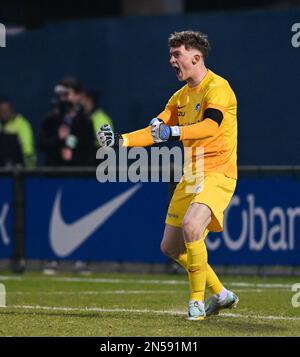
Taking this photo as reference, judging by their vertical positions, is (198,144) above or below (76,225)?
above

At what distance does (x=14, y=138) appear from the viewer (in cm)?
1786

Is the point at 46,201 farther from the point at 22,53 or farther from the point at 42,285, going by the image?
the point at 22,53

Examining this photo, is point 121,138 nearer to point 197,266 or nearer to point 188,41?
point 188,41

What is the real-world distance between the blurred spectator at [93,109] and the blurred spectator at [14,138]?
130 centimetres

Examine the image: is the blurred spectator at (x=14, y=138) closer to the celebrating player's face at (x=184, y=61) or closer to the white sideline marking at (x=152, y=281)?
the white sideline marking at (x=152, y=281)

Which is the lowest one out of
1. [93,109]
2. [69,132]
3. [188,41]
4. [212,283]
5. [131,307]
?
[131,307]

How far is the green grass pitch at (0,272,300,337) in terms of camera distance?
912 cm

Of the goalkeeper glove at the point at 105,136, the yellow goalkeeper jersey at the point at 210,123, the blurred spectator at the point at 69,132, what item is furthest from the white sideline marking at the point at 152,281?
the goalkeeper glove at the point at 105,136

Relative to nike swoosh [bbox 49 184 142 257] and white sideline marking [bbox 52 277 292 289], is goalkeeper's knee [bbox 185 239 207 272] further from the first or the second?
nike swoosh [bbox 49 184 142 257]

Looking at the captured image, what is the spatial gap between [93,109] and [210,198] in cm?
785

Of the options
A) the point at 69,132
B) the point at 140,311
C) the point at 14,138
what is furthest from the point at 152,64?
the point at 140,311

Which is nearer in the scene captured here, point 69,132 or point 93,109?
point 69,132

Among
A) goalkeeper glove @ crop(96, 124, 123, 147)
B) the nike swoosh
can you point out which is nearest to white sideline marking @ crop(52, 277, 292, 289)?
the nike swoosh

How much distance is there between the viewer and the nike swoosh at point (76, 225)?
15.3 metres
